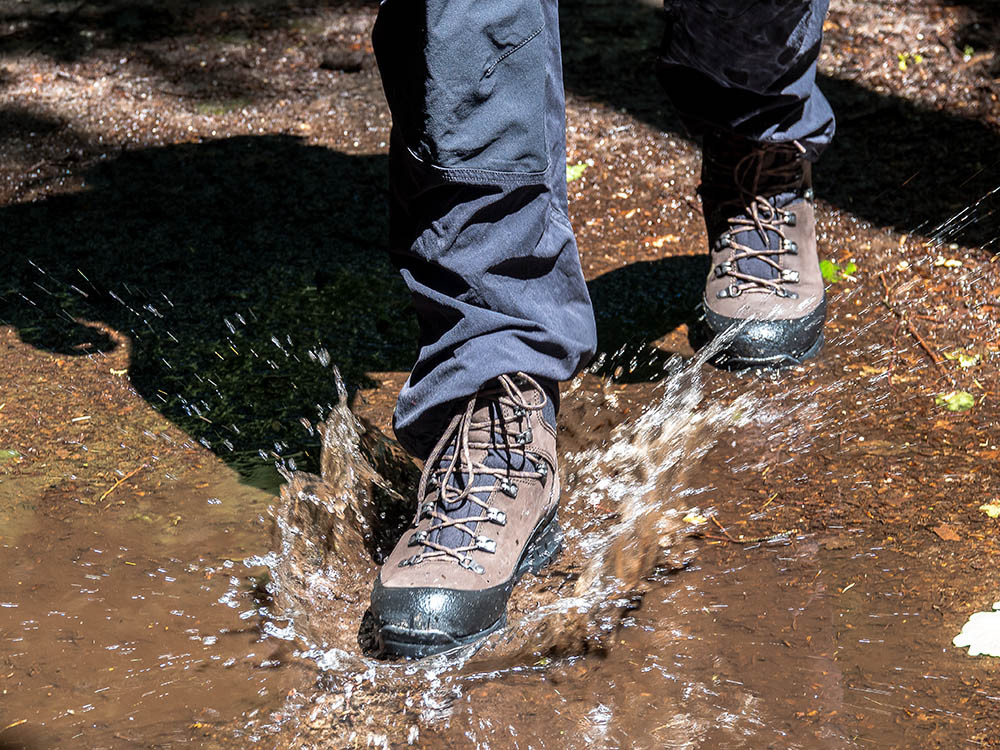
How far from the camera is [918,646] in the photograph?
61.8 inches

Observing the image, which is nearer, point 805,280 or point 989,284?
point 805,280

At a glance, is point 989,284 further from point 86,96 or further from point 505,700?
point 86,96

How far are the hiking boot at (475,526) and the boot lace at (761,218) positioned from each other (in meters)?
0.80

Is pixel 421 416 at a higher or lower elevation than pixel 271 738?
higher

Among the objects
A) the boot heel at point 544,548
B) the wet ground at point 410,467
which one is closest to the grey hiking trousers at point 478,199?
the boot heel at point 544,548

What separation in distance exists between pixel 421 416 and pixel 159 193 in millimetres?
1925

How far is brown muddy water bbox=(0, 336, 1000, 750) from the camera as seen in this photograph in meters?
1.48

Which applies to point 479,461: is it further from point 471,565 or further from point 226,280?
point 226,280

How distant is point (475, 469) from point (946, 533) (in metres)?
0.86

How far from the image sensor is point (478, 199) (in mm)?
1569

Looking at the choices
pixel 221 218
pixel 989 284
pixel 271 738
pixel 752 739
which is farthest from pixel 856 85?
pixel 271 738

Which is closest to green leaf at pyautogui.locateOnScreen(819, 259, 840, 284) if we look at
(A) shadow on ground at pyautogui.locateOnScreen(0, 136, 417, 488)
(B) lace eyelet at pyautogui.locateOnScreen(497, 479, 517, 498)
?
(A) shadow on ground at pyautogui.locateOnScreen(0, 136, 417, 488)

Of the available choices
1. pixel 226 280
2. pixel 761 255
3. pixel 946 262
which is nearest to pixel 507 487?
pixel 761 255

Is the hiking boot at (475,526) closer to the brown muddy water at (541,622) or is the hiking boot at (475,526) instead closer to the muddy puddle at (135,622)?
the brown muddy water at (541,622)
